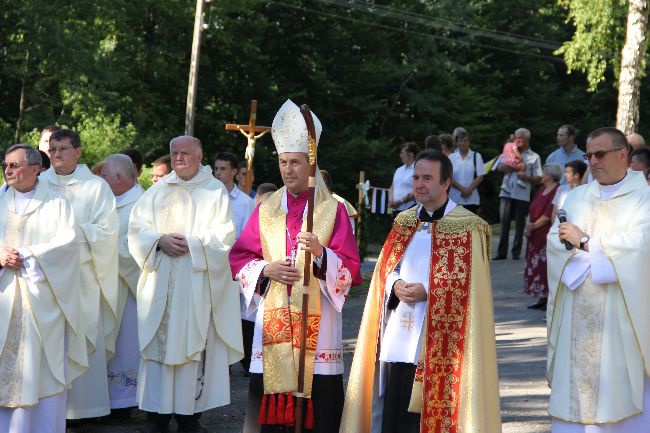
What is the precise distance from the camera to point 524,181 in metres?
17.1

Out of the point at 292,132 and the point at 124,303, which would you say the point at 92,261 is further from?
the point at 292,132

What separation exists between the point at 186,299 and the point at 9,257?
1568 mm

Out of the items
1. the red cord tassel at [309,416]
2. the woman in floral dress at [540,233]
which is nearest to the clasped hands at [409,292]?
the red cord tassel at [309,416]

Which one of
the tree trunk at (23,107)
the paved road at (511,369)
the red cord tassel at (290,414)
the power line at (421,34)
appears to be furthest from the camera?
the power line at (421,34)

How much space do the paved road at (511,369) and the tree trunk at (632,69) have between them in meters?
6.69

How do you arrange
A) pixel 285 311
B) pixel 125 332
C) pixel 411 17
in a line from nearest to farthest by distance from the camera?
pixel 285 311 → pixel 125 332 → pixel 411 17

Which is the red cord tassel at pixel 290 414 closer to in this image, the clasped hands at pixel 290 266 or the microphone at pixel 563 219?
the clasped hands at pixel 290 266

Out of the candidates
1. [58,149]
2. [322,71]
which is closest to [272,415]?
[58,149]

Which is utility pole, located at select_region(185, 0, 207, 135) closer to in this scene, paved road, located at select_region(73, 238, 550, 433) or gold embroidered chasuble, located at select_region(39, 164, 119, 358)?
paved road, located at select_region(73, 238, 550, 433)

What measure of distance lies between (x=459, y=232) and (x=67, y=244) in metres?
2.89

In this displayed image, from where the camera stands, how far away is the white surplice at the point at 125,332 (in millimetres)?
9258

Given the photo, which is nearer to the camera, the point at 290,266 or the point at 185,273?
the point at 290,266

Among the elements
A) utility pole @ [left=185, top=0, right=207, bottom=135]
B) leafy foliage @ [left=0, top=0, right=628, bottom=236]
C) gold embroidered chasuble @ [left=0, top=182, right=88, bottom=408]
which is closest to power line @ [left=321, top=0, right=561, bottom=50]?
leafy foliage @ [left=0, top=0, right=628, bottom=236]

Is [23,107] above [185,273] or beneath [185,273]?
above
